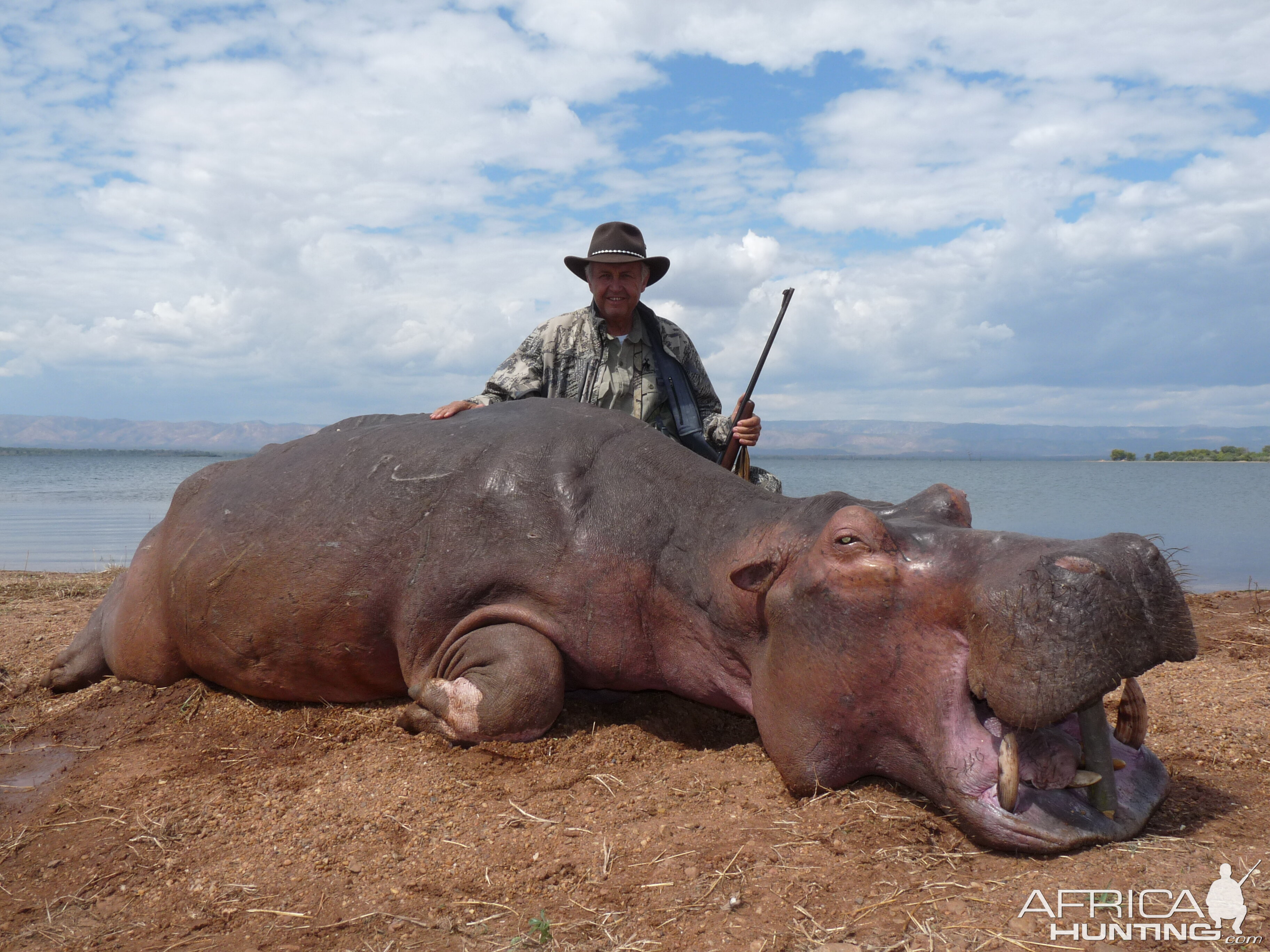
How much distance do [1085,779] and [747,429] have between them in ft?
11.4

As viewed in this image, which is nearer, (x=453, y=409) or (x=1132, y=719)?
(x=1132, y=719)

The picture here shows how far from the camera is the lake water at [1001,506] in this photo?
47.9 feet

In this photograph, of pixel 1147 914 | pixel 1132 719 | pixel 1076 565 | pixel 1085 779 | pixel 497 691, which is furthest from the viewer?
pixel 497 691

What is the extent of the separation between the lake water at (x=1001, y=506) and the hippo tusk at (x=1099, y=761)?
1.92 ft

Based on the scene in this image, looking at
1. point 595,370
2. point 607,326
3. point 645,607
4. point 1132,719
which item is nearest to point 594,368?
point 595,370

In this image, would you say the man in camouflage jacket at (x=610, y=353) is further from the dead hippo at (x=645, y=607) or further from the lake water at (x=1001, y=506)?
the lake water at (x=1001, y=506)

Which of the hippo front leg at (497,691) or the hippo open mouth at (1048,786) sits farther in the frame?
the hippo front leg at (497,691)

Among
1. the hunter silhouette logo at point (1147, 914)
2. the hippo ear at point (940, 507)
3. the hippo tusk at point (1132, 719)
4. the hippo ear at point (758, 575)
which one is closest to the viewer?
the hunter silhouette logo at point (1147, 914)

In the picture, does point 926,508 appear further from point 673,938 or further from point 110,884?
point 110,884

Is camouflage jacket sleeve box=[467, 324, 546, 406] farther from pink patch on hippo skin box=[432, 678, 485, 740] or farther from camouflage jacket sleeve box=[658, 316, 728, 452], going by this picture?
pink patch on hippo skin box=[432, 678, 485, 740]

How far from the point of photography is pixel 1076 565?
9.39ft

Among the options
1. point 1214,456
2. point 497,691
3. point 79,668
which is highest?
point 497,691

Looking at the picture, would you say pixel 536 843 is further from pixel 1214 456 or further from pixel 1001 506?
pixel 1214 456

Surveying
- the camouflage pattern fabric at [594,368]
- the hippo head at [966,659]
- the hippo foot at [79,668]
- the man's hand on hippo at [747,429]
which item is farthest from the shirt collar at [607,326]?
the hippo foot at [79,668]
